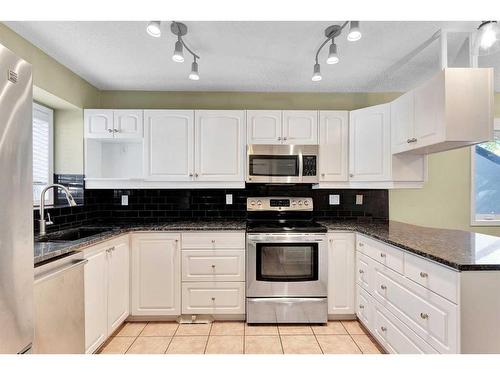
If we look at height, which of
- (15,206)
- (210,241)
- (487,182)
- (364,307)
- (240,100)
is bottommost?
(364,307)

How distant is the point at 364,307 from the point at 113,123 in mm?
2940

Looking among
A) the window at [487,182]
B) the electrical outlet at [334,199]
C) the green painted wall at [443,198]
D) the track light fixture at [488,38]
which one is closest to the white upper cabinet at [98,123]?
the electrical outlet at [334,199]

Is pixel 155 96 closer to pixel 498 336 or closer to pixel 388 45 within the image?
pixel 388 45

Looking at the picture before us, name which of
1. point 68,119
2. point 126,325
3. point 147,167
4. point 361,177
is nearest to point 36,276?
point 126,325

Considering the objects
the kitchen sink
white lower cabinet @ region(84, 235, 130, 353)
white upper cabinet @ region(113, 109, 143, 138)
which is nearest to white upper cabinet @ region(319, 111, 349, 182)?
white upper cabinet @ region(113, 109, 143, 138)

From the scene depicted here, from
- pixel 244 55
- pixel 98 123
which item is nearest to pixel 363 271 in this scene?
pixel 244 55

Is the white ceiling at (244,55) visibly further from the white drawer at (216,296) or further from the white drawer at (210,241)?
the white drawer at (216,296)

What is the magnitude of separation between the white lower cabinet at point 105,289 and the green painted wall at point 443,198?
282cm

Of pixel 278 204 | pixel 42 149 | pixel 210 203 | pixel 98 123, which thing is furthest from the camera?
pixel 210 203

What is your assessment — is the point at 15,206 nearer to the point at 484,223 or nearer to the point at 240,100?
the point at 240,100

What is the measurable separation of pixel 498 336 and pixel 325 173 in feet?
5.86

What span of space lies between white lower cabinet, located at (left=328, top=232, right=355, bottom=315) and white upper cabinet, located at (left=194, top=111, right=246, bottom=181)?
3.95 feet

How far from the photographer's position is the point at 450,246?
1.61 metres
